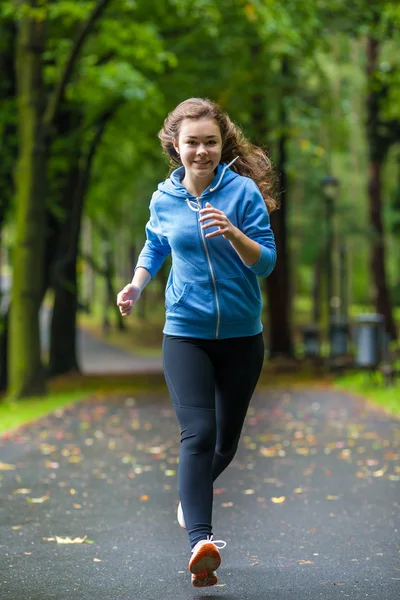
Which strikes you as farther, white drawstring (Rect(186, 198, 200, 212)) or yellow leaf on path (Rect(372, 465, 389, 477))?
yellow leaf on path (Rect(372, 465, 389, 477))

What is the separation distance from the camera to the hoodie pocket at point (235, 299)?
4677 millimetres

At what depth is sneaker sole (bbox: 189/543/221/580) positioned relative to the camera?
4.34 metres

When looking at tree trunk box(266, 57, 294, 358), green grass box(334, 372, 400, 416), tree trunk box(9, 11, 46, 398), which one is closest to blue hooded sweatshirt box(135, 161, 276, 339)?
green grass box(334, 372, 400, 416)

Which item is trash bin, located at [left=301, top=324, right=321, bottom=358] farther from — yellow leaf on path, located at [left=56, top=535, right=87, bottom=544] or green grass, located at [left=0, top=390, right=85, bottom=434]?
yellow leaf on path, located at [left=56, top=535, right=87, bottom=544]

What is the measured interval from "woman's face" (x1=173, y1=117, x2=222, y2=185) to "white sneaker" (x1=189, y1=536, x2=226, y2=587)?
1.53m

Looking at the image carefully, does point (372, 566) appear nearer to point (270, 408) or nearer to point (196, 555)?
point (196, 555)

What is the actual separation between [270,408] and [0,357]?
5567mm

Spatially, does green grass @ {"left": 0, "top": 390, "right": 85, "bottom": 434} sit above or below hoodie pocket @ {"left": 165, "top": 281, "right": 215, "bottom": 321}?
below

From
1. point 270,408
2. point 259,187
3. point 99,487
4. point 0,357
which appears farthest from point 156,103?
point 259,187

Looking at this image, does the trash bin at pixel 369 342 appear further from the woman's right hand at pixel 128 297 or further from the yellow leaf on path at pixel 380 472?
the woman's right hand at pixel 128 297

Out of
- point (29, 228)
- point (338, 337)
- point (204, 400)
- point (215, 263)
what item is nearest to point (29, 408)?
point (29, 228)

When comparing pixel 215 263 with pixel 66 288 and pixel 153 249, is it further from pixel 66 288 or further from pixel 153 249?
pixel 66 288

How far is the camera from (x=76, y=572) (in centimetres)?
509

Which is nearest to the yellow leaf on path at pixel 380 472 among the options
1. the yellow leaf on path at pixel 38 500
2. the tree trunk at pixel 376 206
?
the yellow leaf on path at pixel 38 500
